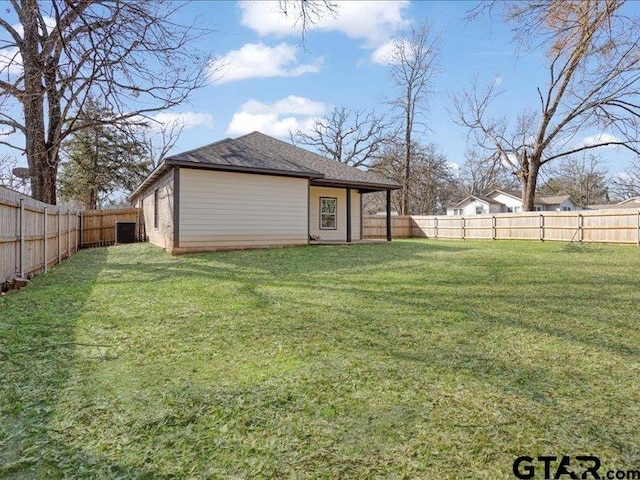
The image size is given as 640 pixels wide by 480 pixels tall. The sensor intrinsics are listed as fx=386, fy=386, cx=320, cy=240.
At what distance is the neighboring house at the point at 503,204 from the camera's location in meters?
35.5

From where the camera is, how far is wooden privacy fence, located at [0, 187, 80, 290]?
5.65 m

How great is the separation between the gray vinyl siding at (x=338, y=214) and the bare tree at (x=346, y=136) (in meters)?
13.1

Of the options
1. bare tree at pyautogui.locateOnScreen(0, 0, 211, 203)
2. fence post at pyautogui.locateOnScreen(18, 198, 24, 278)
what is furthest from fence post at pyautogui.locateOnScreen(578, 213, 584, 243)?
fence post at pyautogui.locateOnScreen(18, 198, 24, 278)

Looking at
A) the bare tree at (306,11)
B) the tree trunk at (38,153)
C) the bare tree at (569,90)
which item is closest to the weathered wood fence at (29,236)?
the tree trunk at (38,153)

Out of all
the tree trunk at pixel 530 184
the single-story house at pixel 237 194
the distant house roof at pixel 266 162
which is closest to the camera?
the single-story house at pixel 237 194

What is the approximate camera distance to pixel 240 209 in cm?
1130

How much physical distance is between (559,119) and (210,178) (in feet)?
61.2

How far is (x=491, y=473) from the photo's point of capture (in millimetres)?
1785

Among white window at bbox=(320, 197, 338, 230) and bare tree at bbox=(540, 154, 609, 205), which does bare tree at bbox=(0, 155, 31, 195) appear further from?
bare tree at bbox=(540, 154, 609, 205)

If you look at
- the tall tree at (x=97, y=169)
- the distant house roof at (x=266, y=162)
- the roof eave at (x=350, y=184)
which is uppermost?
the tall tree at (x=97, y=169)

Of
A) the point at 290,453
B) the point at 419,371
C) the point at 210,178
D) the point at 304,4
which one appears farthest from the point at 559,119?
the point at 290,453

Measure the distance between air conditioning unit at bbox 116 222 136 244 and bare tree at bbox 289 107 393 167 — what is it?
53.1 feet

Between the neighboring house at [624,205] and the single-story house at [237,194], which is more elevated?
the neighboring house at [624,205]

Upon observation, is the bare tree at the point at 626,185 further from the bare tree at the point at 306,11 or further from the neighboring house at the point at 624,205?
the bare tree at the point at 306,11
